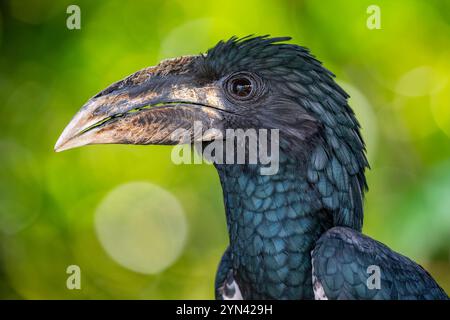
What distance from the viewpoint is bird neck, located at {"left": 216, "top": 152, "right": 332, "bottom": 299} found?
2.38m

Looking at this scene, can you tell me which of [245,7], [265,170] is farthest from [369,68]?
[265,170]

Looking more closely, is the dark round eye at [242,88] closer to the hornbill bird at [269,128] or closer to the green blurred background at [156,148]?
the hornbill bird at [269,128]

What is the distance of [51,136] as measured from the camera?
3986 mm

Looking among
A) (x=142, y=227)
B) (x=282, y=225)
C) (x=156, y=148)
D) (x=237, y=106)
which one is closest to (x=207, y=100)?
(x=237, y=106)

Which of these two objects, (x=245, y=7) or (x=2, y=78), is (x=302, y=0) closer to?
(x=245, y=7)

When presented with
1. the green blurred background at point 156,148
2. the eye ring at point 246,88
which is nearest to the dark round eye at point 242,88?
the eye ring at point 246,88

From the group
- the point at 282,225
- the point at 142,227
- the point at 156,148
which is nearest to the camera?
the point at 282,225

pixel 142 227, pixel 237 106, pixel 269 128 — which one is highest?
pixel 237 106

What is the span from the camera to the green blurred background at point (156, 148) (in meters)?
3.82

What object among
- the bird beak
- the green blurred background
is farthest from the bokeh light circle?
the bird beak

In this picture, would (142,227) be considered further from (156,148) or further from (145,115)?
(145,115)

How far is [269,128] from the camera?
7.94 feet

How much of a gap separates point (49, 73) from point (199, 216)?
4.77ft

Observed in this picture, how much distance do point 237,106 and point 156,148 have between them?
65.4 inches
